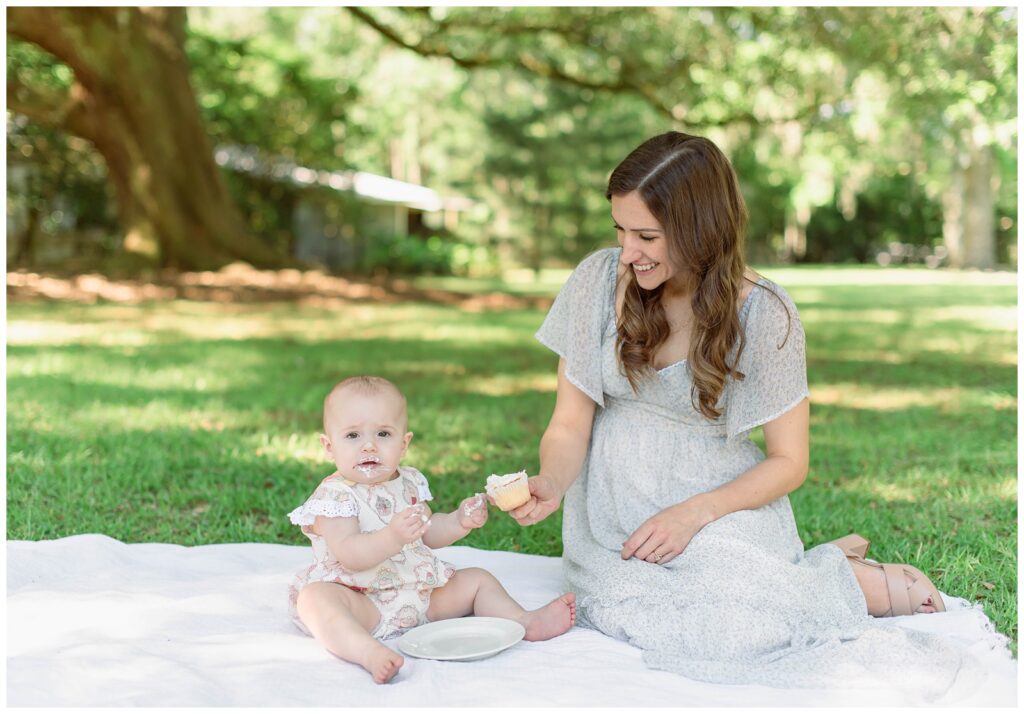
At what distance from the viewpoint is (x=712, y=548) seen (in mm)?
2939

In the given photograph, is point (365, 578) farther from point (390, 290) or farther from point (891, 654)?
point (390, 290)

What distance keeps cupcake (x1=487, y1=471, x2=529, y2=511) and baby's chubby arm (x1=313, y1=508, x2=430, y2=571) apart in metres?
0.20

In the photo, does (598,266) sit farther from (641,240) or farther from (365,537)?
(365,537)

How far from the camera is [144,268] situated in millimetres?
15812

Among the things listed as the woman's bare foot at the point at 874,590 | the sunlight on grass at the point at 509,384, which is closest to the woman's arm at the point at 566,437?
the woman's bare foot at the point at 874,590

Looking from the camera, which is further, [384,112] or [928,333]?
[384,112]

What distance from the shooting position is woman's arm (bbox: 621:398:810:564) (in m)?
3.00

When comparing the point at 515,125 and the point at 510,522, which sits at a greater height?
the point at 515,125

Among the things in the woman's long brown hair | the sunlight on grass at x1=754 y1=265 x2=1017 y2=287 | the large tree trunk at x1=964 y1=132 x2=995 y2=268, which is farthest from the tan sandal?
the large tree trunk at x1=964 y1=132 x2=995 y2=268

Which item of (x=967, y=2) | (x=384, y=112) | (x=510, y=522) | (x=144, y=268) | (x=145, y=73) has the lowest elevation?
(x=510, y=522)

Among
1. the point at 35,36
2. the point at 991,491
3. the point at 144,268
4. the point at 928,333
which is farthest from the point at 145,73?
the point at 991,491

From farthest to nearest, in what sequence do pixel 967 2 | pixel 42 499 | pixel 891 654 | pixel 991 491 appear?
pixel 967 2 → pixel 991 491 → pixel 42 499 → pixel 891 654

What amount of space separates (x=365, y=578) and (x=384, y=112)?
3960 cm

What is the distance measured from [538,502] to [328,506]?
1.89ft
